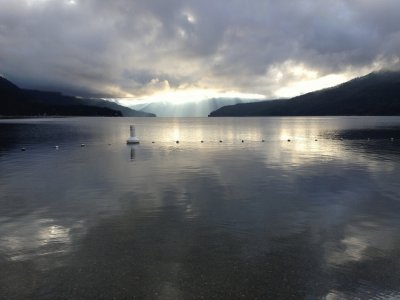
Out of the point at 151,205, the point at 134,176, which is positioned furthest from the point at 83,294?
the point at 134,176

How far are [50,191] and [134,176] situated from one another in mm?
7575

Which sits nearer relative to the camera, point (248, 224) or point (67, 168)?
point (248, 224)

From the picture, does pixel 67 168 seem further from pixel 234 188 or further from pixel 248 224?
pixel 248 224

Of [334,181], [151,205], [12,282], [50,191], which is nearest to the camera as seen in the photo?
[12,282]

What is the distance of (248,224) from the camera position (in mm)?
16109

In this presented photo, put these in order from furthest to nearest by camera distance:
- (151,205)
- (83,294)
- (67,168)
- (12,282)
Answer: (67,168), (151,205), (12,282), (83,294)

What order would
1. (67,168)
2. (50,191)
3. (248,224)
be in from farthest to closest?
(67,168) → (50,191) → (248,224)

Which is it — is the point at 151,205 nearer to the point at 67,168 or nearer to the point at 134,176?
the point at 134,176

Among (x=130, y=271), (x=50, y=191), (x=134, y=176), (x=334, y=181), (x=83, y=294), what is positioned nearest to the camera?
(x=83, y=294)

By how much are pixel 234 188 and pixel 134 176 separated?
9616 mm

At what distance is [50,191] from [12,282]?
13901mm

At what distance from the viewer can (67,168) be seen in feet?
112

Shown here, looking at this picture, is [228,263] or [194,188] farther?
[194,188]

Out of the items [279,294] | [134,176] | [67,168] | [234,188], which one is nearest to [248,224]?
[279,294]
